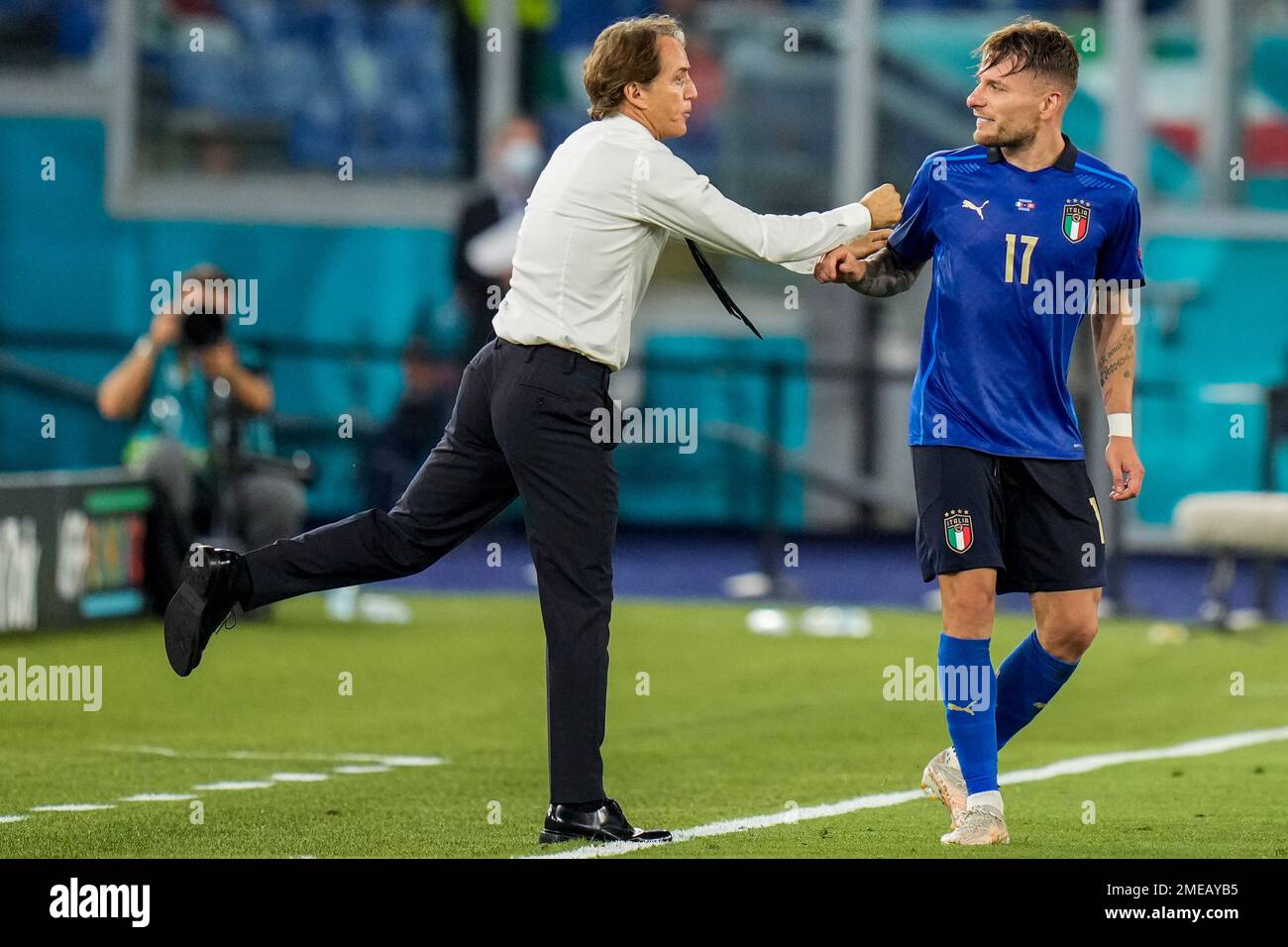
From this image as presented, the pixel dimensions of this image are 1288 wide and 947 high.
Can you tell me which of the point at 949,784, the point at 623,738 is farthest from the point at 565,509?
the point at 623,738

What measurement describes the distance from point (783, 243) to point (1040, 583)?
3.94 feet

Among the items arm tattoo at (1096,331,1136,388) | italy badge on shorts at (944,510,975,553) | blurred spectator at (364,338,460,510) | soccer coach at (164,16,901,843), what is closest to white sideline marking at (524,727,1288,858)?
soccer coach at (164,16,901,843)

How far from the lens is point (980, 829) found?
256 inches

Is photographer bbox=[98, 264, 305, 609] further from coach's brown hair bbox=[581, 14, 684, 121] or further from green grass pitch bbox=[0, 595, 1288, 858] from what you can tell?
coach's brown hair bbox=[581, 14, 684, 121]

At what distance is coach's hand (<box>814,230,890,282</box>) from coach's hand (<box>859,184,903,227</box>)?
5 centimetres

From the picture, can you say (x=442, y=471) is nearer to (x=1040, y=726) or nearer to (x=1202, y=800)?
(x=1202, y=800)

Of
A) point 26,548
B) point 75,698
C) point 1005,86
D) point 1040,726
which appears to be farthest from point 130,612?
point 1005,86

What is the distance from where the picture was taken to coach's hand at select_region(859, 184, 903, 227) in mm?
6859

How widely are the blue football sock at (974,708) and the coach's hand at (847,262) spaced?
42.5 inches

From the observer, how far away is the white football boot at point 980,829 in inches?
255

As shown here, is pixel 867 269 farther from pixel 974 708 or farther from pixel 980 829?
pixel 980 829

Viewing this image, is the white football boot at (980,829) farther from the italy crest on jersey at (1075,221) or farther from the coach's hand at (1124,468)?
the italy crest on jersey at (1075,221)

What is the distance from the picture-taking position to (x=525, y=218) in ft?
21.9

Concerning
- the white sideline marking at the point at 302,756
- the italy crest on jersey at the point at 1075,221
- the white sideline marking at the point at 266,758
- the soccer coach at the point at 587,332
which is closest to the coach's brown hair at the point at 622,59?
the soccer coach at the point at 587,332
